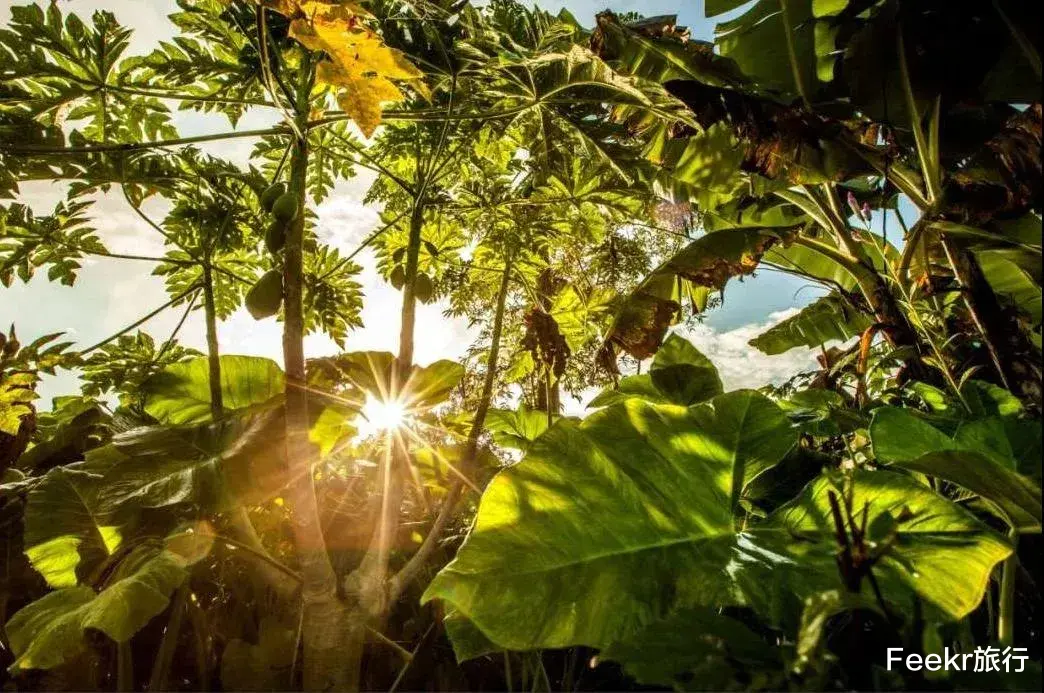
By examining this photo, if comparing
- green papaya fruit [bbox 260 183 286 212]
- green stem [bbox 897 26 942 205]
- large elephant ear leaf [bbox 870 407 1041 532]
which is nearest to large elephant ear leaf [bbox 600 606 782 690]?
large elephant ear leaf [bbox 870 407 1041 532]

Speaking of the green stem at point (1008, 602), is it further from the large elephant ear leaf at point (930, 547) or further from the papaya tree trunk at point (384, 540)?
the papaya tree trunk at point (384, 540)

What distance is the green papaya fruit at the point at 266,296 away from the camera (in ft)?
4.61

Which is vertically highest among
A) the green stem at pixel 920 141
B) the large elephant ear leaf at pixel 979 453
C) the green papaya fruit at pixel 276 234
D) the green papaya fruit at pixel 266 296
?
the green stem at pixel 920 141

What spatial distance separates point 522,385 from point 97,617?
2.11 m

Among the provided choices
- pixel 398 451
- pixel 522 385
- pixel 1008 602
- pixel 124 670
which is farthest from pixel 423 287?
pixel 1008 602

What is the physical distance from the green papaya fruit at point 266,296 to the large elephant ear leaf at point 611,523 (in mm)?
969

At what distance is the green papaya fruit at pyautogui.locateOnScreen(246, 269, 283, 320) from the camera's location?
140cm

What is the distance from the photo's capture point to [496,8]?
5.32ft

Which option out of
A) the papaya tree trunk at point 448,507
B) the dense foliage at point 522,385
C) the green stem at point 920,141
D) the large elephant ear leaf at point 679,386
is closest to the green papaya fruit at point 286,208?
the dense foliage at point 522,385

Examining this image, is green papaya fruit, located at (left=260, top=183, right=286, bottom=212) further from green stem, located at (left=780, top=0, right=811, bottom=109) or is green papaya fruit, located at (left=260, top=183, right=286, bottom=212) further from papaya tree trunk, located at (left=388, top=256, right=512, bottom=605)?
green stem, located at (left=780, top=0, right=811, bottom=109)

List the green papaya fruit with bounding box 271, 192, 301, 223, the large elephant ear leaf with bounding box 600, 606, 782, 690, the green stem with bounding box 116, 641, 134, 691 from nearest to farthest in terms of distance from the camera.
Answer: the large elephant ear leaf with bounding box 600, 606, 782, 690, the green papaya fruit with bounding box 271, 192, 301, 223, the green stem with bounding box 116, 641, 134, 691

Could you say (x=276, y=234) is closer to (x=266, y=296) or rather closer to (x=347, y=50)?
(x=266, y=296)

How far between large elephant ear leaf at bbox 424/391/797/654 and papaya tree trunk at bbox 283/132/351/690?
0.72 m

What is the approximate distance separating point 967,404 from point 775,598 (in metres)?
0.65
